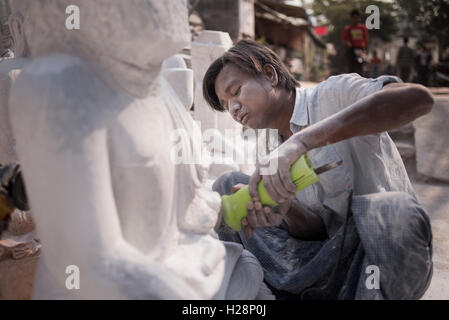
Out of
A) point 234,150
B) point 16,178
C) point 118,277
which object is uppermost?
point 16,178

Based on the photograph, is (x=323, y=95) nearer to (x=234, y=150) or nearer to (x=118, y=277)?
(x=118, y=277)

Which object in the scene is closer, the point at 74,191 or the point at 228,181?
the point at 74,191

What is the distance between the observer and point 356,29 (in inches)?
245

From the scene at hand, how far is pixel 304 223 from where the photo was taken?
5.36ft

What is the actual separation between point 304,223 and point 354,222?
0.25 metres

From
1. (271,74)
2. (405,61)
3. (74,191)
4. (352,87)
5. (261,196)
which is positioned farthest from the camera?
(405,61)

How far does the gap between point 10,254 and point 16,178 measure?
74 cm

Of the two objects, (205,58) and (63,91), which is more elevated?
(63,91)

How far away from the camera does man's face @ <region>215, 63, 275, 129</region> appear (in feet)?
5.50

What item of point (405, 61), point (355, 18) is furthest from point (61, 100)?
point (405, 61)

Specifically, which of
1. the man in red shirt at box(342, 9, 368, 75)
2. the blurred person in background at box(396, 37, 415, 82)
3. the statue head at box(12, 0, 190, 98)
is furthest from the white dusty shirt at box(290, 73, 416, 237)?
the blurred person in background at box(396, 37, 415, 82)

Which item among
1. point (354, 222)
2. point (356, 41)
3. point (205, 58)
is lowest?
point (356, 41)

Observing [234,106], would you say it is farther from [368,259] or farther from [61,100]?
[61,100]

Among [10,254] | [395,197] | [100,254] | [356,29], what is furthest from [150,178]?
[356,29]
